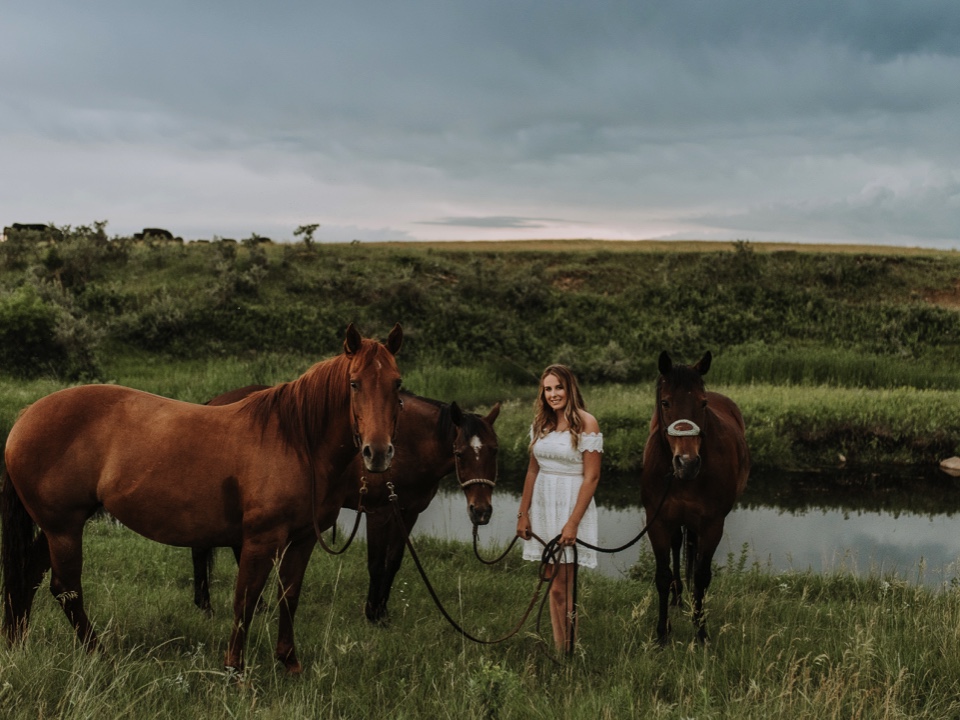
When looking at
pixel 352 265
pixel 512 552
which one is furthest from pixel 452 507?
pixel 352 265

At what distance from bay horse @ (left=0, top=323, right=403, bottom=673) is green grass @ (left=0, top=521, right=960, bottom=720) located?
0.48 m

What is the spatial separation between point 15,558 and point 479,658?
3.23m

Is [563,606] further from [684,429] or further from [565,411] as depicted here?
[684,429]

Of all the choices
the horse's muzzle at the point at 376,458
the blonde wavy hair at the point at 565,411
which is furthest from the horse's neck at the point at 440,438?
the horse's muzzle at the point at 376,458

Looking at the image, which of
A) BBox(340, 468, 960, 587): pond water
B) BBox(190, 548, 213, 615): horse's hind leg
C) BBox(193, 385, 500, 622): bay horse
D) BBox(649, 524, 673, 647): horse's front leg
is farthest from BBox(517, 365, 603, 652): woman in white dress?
BBox(340, 468, 960, 587): pond water

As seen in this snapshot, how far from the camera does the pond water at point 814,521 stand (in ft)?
33.2

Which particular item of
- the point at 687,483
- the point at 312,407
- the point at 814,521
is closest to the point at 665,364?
the point at 687,483

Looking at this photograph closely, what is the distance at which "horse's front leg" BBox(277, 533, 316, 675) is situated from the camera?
4559 mm

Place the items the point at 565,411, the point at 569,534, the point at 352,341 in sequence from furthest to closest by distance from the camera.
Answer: the point at 565,411 → the point at 569,534 → the point at 352,341

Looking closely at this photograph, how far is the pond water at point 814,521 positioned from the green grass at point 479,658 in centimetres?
247

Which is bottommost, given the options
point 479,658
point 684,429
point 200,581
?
point 200,581

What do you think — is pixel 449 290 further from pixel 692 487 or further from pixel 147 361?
pixel 692 487

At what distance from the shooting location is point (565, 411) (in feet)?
16.6

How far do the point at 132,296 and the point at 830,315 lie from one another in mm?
26074
